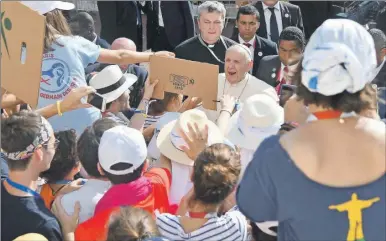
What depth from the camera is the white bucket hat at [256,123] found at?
11.1 ft

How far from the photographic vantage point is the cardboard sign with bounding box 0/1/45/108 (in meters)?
3.09

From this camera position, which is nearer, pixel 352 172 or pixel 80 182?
pixel 352 172

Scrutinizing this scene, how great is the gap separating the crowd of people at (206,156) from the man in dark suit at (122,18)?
113 inches

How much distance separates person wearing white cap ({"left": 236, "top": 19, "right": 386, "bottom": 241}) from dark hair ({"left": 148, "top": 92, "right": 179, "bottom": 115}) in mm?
2209

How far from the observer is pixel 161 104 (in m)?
4.36

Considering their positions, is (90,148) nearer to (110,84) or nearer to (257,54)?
(110,84)

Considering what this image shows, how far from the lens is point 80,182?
3.21 meters

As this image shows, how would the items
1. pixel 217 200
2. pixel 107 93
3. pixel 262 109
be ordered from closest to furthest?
pixel 217 200
pixel 262 109
pixel 107 93

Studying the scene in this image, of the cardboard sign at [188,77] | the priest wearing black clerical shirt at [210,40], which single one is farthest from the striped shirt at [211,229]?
the priest wearing black clerical shirt at [210,40]

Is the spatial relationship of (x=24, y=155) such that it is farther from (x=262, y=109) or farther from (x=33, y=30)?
(x=262, y=109)

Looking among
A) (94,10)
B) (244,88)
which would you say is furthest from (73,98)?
(94,10)

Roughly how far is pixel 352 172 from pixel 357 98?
24 cm

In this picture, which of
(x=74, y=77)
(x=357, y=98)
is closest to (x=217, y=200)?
(x=357, y=98)

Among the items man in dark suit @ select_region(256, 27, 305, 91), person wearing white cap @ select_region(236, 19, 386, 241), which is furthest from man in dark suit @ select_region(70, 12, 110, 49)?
person wearing white cap @ select_region(236, 19, 386, 241)
